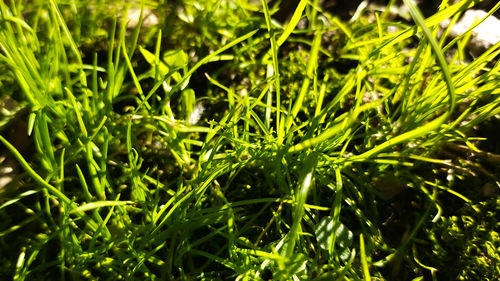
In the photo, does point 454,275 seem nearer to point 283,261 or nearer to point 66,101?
point 283,261

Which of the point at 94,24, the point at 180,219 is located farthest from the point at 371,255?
the point at 94,24

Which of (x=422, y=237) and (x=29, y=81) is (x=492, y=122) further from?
(x=29, y=81)

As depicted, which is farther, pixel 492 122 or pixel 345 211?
pixel 492 122

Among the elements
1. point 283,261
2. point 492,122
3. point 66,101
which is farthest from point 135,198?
point 492,122

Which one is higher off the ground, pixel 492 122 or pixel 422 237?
pixel 492 122

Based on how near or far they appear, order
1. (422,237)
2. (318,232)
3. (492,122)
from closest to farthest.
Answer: (318,232), (422,237), (492,122)

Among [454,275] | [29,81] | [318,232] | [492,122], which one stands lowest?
[454,275]

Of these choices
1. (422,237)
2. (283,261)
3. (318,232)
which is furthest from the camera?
(422,237)
